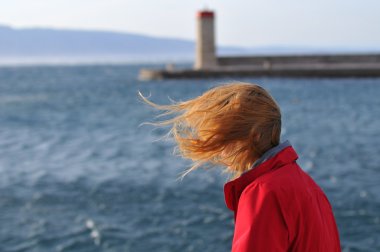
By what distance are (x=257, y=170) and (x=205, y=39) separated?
1782 inches

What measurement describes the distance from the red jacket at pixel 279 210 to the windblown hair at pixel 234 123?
0.07 m

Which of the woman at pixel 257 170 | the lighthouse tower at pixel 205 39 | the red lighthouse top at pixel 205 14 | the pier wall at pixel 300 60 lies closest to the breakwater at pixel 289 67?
the pier wall at pixel 300 60

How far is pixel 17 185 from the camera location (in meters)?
11.2

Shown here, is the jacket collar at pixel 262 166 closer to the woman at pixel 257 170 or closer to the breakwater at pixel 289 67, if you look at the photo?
the woman at pixel 257 170

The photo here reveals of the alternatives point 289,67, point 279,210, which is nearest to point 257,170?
point 279,210

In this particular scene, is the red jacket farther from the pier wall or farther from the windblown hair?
the pier wall

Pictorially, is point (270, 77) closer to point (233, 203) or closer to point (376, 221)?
point (376, 221)

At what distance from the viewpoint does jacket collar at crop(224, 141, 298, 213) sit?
1.56 m

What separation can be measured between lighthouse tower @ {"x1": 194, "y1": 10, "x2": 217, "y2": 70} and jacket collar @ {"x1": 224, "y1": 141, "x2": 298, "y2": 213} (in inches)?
1776

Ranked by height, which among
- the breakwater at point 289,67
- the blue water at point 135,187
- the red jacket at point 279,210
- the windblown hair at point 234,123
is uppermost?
the windblown hair at point 234,123

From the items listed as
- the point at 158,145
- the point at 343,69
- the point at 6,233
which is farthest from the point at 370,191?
the point at 343,69

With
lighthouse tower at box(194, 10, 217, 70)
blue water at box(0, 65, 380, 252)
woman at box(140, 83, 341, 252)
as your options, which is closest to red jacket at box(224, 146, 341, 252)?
woman at box(140, 83, 341, 252)

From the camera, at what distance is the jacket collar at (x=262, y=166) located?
156 cm

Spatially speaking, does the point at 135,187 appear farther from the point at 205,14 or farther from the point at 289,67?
the point at 289,67
